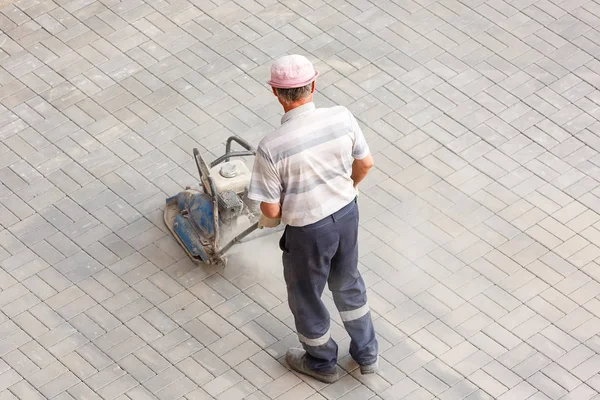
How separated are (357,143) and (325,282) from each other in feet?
3.01

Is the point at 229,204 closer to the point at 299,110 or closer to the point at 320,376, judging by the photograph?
the point at 320,376

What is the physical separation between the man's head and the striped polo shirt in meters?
0.08

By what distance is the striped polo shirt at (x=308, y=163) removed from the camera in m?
6.02

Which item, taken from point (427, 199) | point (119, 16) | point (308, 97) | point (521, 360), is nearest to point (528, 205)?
point (427, 199)

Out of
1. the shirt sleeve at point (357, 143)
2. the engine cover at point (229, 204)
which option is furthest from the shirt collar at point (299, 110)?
the engine cover at point (229, 204)

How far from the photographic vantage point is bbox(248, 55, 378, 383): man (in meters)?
6.01

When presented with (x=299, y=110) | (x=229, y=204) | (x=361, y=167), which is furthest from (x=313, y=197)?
(x=229, y=204)

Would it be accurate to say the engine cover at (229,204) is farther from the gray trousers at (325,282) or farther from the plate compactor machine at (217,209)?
the gray trousers at (325,282)

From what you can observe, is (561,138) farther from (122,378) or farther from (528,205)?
A: (122,378)

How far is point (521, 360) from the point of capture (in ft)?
23.3

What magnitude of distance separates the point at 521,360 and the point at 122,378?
256cm

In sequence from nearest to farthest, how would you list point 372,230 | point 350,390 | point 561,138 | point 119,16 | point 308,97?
point 308,97, point 350,390, point 372,230, point 561,138, point 119,16

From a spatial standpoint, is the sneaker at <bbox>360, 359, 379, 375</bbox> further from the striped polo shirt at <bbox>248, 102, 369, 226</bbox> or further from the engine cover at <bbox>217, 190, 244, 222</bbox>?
the engine cover at <bbox>217, 190, 244, 222</bbox>

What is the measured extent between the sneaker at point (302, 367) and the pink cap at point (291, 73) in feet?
6.35
